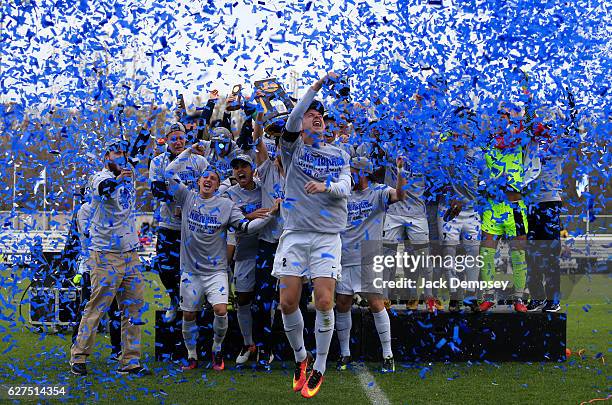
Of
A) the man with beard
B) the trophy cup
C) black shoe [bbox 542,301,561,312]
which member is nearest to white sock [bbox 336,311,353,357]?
the man with beard

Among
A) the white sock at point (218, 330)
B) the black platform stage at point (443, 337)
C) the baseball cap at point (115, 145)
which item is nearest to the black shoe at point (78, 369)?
the black platform stage at point (443, 337)

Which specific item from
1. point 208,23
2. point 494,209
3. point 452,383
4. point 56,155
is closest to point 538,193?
point 494,209

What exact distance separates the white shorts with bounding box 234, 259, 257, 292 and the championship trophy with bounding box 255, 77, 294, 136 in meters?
1.54

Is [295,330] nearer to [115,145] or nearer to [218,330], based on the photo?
[218,330]

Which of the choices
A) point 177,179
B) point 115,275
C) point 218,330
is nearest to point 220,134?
point 177,179

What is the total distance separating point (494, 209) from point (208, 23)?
3447 millimetres

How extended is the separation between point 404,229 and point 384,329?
1.34m

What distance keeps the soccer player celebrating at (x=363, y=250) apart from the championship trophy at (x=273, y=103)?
0.98 m

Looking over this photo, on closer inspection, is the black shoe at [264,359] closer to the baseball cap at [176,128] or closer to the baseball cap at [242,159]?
the baseball cap at [242,159]

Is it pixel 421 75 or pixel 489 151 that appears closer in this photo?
pixel 421 75

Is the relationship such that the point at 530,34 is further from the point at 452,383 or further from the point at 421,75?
the point at 452,383

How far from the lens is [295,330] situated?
22.6ft

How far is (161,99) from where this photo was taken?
22.2 feet

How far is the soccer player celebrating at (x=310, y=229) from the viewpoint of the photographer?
22.1 ft
